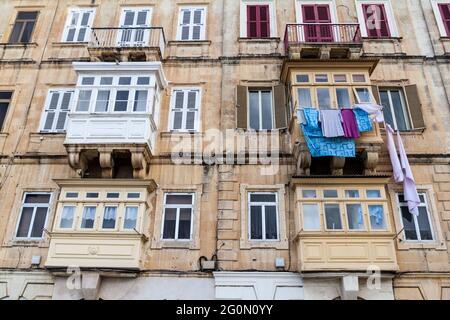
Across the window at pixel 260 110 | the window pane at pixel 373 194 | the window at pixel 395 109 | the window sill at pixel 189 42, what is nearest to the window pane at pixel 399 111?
the window at pixel 395 109

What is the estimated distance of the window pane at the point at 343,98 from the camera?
527 inches

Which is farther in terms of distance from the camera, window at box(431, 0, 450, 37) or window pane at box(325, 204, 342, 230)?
window at box(431, 0, 450, 37)

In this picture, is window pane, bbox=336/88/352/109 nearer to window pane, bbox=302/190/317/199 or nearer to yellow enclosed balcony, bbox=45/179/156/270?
window pane, bbox=302/190/317/199

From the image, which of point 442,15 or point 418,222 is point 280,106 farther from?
point 442,15

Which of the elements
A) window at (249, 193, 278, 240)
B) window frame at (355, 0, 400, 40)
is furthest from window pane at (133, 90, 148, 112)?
window frame at (355, 0, 400, 40)

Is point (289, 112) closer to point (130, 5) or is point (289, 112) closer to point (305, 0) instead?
point (305, 0)

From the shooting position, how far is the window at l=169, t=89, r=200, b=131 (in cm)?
1404

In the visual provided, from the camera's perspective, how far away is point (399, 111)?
14195 millimetres

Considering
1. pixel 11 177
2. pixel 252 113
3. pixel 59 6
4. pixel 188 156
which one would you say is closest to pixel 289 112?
pixel 252 113

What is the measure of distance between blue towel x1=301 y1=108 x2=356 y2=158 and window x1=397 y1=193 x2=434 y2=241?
213cm

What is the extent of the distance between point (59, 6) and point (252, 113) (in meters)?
8.85

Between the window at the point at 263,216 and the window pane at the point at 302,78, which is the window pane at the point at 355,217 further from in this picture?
the window pane at the point at 302,78

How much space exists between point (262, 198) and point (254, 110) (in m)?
3.15

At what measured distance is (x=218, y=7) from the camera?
16.5m
